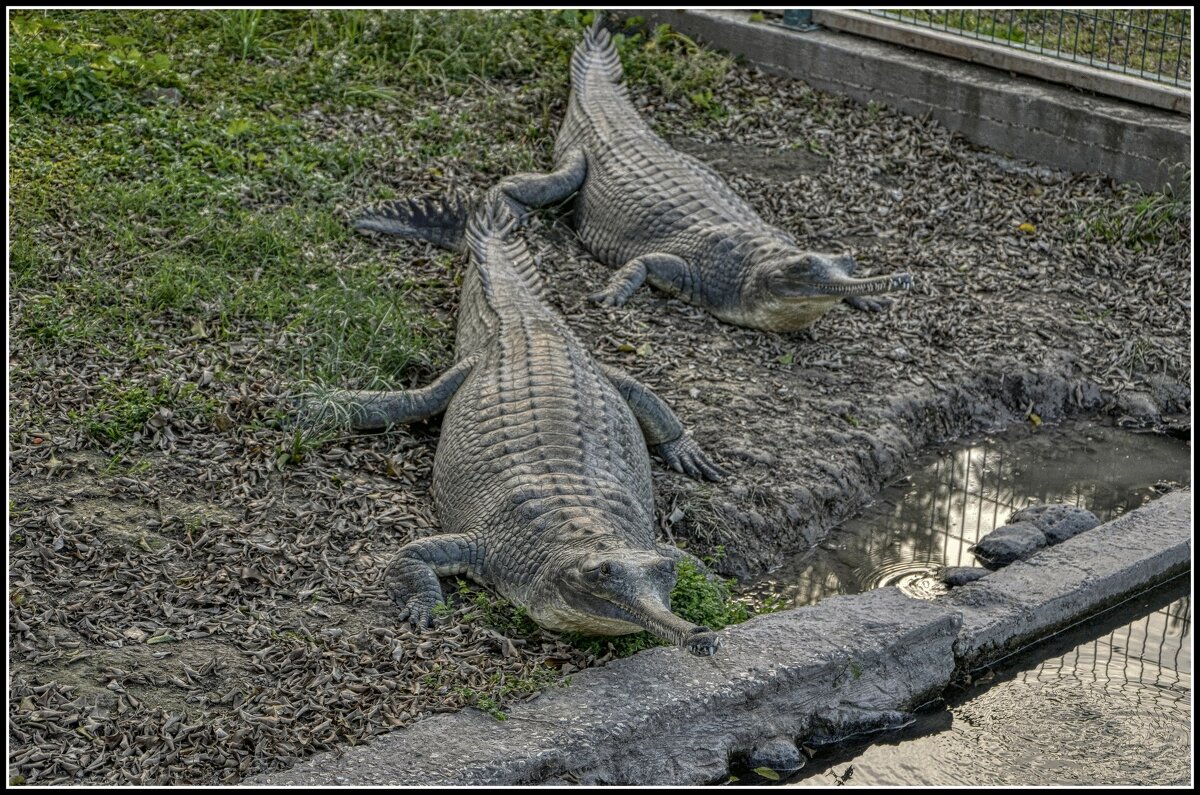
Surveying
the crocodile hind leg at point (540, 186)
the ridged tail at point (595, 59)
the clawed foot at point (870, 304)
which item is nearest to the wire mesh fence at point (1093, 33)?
the ridged tail at point (595, 59)

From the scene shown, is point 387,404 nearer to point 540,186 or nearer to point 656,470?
point 656,470

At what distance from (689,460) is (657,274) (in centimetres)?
174

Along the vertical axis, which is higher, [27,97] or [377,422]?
[27,97]

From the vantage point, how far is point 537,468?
519 centimetres

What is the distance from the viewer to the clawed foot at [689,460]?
601 cm

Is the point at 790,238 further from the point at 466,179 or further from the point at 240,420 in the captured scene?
the point at 240,420

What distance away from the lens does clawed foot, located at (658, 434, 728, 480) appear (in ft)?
Answer: 19.7

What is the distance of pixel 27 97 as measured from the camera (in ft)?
26.1

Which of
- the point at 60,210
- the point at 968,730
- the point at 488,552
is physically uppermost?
the point at 60,210

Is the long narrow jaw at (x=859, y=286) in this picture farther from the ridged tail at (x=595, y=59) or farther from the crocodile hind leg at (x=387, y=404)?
the ridged tail at (x=595, y=59)

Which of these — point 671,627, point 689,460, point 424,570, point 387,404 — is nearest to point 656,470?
point 689,460

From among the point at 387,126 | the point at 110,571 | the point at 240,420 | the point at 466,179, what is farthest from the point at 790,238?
the point at 110,571

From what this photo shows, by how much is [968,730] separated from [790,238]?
12.0 ft

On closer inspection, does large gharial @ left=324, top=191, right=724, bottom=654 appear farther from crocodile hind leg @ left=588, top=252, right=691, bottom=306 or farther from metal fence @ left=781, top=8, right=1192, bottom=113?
metal fence @ left=781, top=8, right=1192, bottom=113
